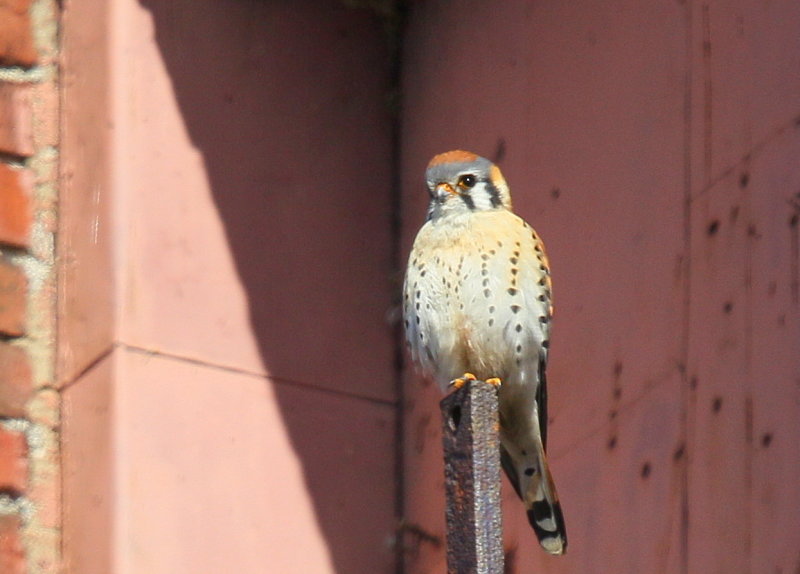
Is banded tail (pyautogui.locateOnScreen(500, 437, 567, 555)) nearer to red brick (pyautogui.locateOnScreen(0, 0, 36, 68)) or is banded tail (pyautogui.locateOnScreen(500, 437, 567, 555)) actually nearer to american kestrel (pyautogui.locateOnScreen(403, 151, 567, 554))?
american kestrel (pyautogui.locateOnScreen(403, 151, 567, 554))

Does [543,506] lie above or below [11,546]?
above

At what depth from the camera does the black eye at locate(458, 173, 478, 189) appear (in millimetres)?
3127

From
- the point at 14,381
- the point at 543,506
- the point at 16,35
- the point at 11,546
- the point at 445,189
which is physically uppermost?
the point at 16,35

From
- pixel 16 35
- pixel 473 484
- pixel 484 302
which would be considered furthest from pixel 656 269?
pixel 473 484

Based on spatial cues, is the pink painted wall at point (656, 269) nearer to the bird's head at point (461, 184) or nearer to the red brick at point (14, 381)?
the bird's head at point (461, 184)

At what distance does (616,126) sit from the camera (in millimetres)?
3168

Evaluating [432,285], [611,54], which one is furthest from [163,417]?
[611,54]

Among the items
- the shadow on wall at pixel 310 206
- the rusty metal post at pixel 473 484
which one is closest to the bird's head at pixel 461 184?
the shadow on wall at pixel 310 206

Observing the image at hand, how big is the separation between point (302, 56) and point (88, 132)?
0.55 meters

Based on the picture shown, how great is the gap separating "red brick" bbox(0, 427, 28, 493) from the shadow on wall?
50 cm

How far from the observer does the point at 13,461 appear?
2875 mm

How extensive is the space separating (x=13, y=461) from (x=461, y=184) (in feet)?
3.13

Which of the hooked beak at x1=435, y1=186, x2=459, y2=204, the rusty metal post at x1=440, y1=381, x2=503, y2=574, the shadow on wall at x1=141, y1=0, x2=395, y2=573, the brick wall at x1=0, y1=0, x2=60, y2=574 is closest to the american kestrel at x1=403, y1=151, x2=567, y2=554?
the hooked beak at x1=435, y1=186, x2=459, y2=204

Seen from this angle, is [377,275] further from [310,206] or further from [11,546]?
[11,546]
